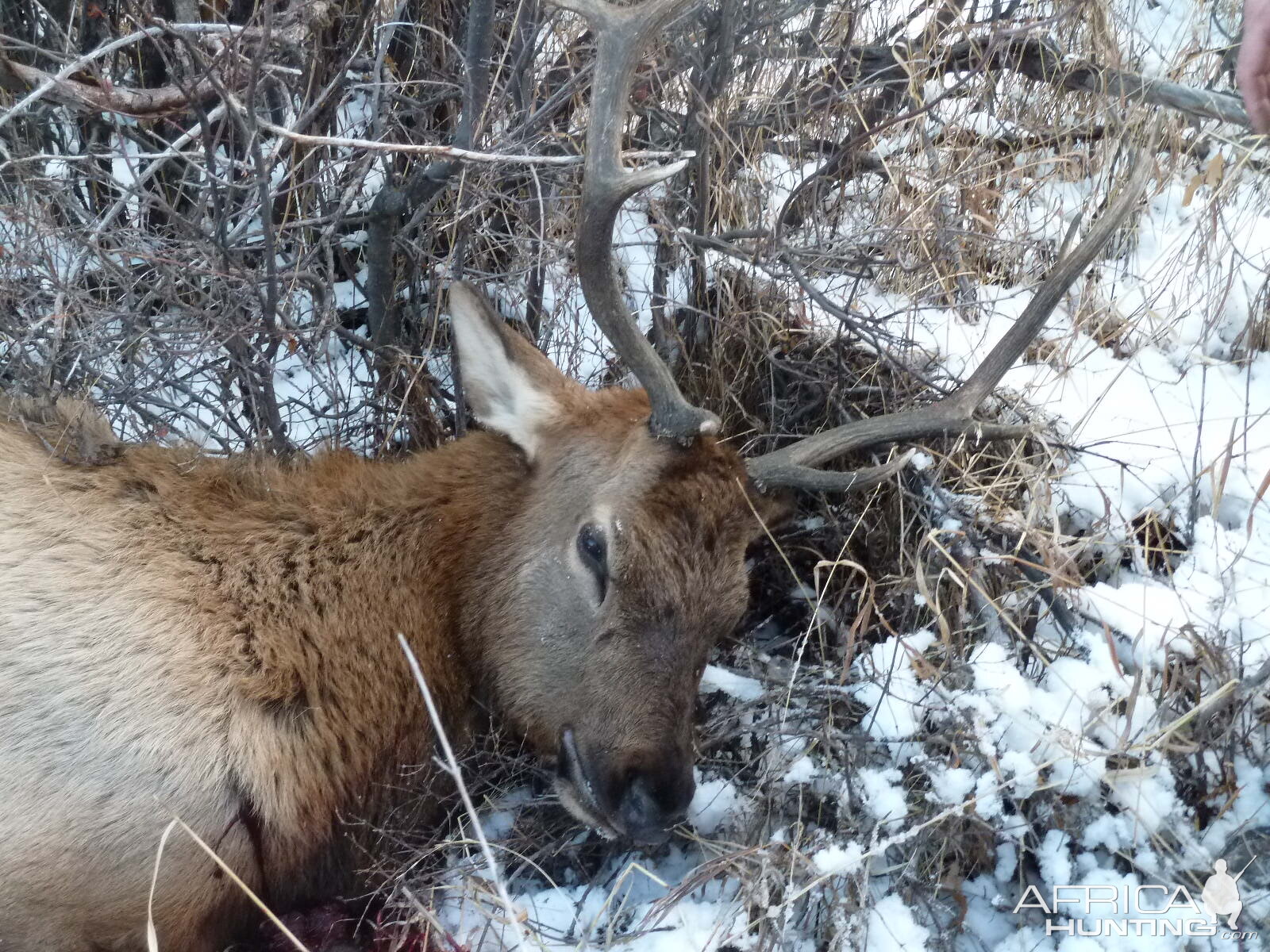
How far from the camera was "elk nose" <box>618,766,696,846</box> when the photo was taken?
119 inches

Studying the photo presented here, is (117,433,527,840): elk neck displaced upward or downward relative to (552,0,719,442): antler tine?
downward

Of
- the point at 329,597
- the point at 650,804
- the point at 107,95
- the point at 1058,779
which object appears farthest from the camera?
the point at 107,95

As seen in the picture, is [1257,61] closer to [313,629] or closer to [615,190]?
[615,190]

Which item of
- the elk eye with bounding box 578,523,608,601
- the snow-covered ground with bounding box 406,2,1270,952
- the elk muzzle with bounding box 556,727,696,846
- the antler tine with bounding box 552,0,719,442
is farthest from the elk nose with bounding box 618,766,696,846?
the antler tine with bounding box 552,0,719,442

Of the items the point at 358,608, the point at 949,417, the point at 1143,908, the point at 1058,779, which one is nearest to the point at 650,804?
the point at 358,608

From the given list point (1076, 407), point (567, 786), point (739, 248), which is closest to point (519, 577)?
point (567, 786)

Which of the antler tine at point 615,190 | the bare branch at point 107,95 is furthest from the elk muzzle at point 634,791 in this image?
the bare branch at point 107,95

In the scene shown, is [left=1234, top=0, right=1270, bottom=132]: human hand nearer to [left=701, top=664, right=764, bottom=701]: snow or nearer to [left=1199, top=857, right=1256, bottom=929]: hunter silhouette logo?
[left=1199, top=857, right=1256, bottom=929]: hunter silhouette logo

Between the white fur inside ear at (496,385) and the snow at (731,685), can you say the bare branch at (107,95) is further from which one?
the snow at (731,685)

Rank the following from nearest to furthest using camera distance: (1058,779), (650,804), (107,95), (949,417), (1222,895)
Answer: (1222,895)
(650,804)
(1058,779)
(949,417)
(107,95)

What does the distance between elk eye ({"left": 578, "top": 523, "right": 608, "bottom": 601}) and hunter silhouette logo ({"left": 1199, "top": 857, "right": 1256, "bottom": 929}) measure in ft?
5.80

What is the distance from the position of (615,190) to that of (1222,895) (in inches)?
95.6

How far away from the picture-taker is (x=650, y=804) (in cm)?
302

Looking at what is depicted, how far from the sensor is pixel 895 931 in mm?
3014
